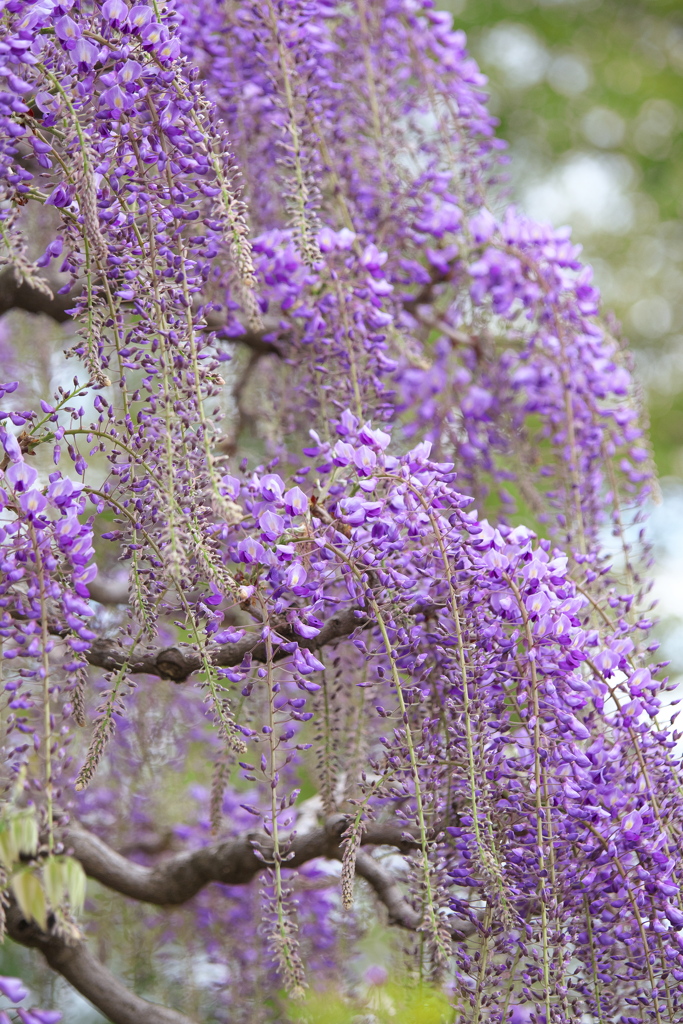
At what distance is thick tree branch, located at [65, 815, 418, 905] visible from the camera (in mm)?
1410

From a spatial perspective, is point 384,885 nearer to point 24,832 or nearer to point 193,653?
point 193,653

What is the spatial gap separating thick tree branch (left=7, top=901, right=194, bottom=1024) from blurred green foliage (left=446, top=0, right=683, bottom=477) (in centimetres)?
305

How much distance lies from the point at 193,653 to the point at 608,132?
146 inches

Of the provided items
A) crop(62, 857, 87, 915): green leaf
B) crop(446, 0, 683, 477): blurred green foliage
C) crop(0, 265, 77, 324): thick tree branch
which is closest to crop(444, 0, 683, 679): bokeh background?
crop(446, 0, 683, 477): blurred green foliage

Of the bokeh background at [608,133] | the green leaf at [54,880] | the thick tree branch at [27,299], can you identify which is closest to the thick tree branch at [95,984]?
the green leaf at [54,880]

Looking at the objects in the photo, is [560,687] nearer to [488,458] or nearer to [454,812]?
[454,812]

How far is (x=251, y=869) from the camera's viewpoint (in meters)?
1.46

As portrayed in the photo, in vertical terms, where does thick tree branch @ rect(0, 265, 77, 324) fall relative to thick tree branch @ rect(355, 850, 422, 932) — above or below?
above

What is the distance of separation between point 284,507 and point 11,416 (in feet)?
1.01

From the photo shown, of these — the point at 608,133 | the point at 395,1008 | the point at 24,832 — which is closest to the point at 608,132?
the point at 608,133

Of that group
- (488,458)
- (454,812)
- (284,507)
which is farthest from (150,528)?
(488,458)

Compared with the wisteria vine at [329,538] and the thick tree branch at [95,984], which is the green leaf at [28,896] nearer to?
the wisteria vine at [329,538]

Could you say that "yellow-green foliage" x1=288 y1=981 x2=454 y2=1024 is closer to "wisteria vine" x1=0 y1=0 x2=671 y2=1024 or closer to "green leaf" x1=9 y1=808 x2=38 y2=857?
"wisteria vine" x1=0 y1=0 x2=671 y2=1024

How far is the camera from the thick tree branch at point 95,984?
1.44m
